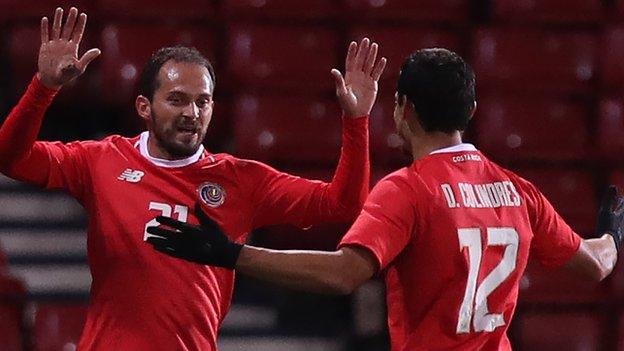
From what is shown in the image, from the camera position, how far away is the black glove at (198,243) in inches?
109

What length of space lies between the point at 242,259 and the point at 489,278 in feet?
1.94

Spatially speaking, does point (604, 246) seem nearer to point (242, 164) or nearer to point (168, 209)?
point (242, 164)

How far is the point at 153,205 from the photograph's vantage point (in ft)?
11.5

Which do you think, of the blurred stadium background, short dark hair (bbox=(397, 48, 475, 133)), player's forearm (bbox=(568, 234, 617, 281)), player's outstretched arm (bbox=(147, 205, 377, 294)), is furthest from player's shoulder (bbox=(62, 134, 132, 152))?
the blurred stadium background

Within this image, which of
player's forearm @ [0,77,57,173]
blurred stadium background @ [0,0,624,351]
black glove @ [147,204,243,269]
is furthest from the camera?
blurred stadium background @ [0,0,624,351]

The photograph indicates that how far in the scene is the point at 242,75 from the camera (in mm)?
5996

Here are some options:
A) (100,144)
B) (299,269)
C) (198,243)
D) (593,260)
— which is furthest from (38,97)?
(593,260)

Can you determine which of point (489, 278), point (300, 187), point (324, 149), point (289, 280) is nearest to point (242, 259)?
point (289, 280)

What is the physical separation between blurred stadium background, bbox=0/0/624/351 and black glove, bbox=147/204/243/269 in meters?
2.50

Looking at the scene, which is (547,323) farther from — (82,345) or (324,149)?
(82,345)

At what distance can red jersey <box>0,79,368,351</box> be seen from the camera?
342cm

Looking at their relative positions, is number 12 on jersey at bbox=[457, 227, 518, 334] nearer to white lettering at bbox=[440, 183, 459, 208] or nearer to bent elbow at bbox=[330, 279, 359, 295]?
white lettering at bbox=[440, 183, 459, 208]

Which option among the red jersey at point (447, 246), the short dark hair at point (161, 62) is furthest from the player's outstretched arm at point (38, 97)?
the red jersey at point (447, 246)

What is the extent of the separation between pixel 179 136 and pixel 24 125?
429 millimetres
